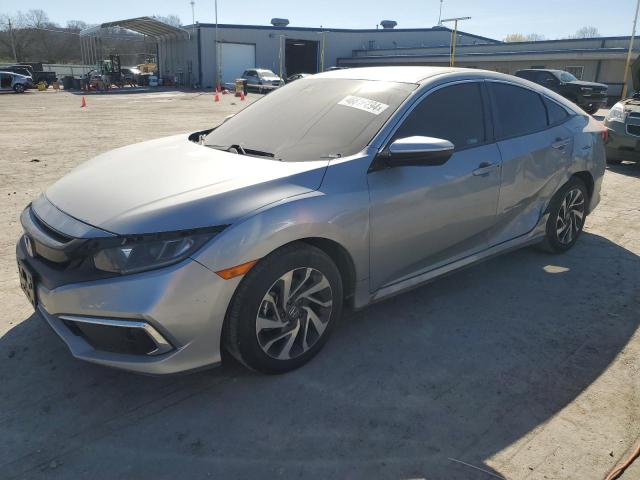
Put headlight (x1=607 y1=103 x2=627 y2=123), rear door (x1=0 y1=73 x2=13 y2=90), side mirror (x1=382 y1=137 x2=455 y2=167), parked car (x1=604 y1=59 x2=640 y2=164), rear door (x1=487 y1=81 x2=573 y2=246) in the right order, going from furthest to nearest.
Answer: rear door (x1=0 y1=73 x2=13 y2=90)
headlight (x1=607 y1=103 x2=627 y2=123)
parked car (x1=604 y1=59 x2=640 y2=164)
rear door (x1=487 y1=81 x2=573 y2=246)
side mirror (x1=382 y1=137 x2=455 y2=167)

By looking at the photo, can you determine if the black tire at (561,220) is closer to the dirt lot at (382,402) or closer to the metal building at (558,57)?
the dirt lot at (382,402)

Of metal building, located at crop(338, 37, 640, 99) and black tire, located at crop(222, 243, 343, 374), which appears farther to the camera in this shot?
metal building, located at crop(338, 37, 640, 99)

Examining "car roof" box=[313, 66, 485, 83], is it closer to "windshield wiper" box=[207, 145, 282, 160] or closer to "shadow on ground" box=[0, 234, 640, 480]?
"windshield wiper" box=[207, 145, 282, 160]

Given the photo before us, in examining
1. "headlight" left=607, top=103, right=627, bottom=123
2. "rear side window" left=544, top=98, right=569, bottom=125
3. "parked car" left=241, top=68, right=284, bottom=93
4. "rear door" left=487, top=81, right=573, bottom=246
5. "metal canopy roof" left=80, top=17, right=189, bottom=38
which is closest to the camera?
"rear door" left=487, top=81, right=573, bottom=246

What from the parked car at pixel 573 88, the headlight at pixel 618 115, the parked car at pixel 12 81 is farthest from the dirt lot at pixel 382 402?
the parked car at pixel 12 81

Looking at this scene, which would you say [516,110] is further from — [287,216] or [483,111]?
[287,216]

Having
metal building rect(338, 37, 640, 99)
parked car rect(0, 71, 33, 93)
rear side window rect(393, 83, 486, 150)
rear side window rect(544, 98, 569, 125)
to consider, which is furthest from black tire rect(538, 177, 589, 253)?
parked car rect(0, 71, 33, 93)

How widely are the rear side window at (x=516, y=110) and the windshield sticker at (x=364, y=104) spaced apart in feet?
3.63

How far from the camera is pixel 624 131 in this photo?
8695 mm

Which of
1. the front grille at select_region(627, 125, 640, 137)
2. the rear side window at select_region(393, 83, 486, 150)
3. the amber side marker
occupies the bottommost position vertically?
the amber side marker

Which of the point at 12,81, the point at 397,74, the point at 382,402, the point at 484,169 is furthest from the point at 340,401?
the point at 12,81

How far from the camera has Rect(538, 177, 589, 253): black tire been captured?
446 cm

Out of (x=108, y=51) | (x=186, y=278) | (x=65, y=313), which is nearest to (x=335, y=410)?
(x=186, y=278)

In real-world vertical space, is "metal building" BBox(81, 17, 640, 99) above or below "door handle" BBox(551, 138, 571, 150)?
above
